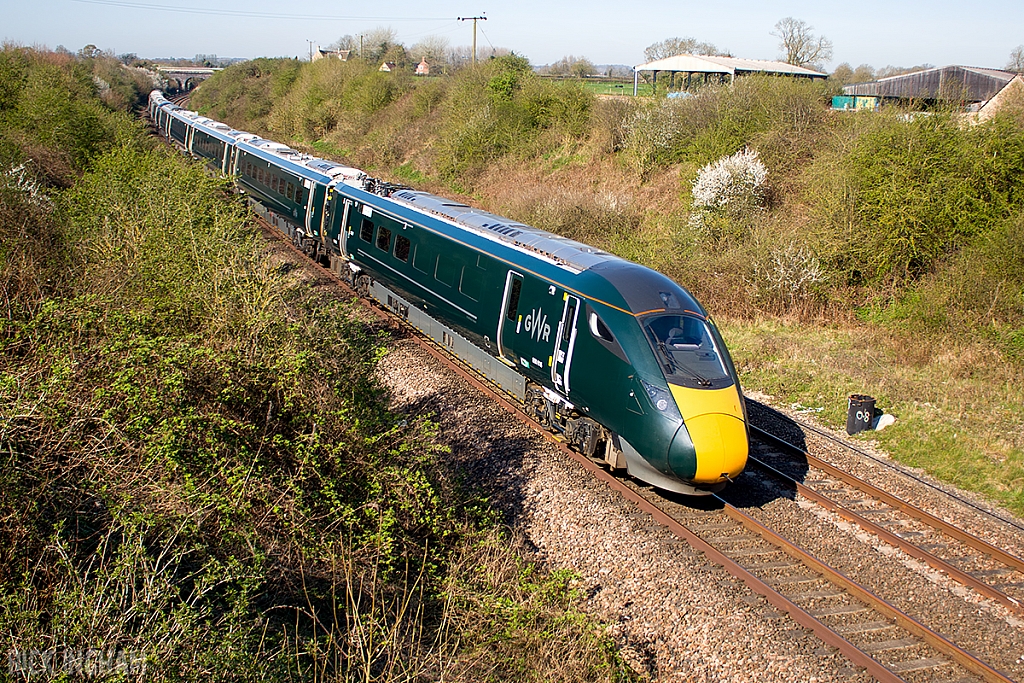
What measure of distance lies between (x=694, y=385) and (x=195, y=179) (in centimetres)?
1358

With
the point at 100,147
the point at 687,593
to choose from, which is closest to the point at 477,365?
the point at 687,593

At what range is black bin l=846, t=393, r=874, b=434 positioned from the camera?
485 inches

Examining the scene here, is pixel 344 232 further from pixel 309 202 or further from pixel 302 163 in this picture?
pixel 302 163

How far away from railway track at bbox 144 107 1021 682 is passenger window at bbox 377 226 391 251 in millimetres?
6898

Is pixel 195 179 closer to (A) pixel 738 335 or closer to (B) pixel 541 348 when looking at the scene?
(B) pixel 541 348

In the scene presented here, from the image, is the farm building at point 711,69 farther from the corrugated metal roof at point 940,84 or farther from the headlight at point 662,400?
the headlight at point 662,400

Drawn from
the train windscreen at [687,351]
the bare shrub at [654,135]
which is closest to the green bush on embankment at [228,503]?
the train windscreen at [687,351]

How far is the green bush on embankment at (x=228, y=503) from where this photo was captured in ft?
16.8

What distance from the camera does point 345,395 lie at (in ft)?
29.6

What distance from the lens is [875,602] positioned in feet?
25.4

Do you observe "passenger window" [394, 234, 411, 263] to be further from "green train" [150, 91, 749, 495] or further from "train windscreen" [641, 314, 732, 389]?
"train windscreen" [641, 314, 732, 389]

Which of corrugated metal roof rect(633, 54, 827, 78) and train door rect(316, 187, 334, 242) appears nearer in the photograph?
train door rect(316, 187, 334, 242)

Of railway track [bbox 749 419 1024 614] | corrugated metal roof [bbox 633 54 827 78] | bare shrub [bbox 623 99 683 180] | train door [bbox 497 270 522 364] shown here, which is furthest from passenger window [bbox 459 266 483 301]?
corrugated metal roof [bbox 633 54 827 78]

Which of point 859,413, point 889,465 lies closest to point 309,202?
point 859,413
